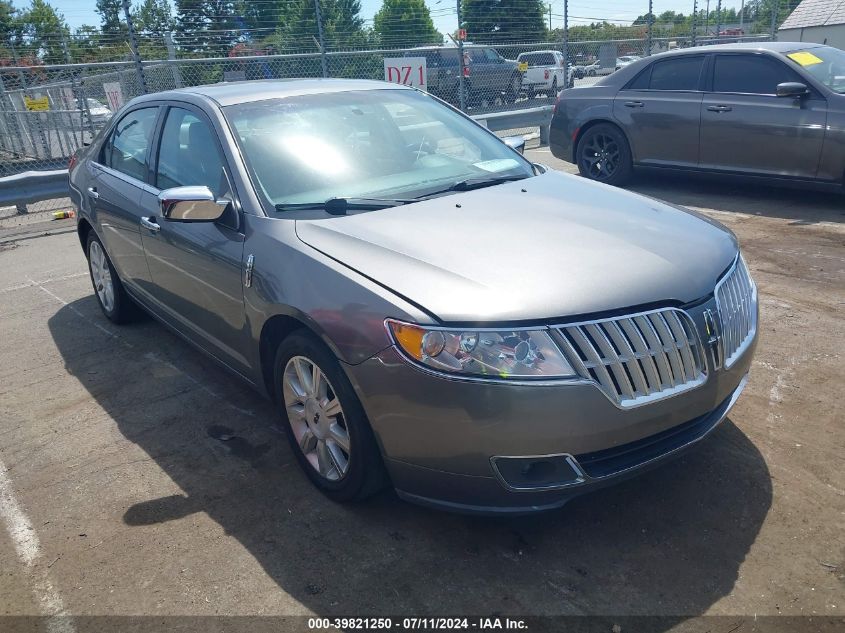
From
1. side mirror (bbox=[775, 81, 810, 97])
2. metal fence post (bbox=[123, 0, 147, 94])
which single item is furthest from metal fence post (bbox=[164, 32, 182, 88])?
side mirror (bbox=[775, 81, 810, 97])

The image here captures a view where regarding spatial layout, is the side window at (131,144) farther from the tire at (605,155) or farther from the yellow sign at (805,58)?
the yellow sign at (805,58)

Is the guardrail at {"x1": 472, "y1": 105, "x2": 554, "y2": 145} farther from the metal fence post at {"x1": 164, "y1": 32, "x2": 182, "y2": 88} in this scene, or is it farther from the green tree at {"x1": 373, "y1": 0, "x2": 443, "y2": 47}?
the green tree at {"x1": 373, "y1": 0, "x2": 443, "y2": 47}

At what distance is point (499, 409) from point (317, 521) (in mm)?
1046

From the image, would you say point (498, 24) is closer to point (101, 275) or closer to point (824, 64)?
point (824, 64)

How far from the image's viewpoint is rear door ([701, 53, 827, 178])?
737 cm

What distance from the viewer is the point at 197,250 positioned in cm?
379

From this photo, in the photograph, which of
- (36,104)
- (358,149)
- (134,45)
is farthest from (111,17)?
(358,149)

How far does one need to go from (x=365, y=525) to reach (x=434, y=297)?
1027mm

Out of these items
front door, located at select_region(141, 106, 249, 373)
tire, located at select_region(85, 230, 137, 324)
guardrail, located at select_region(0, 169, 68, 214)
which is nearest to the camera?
front door, located at select_region(141, 106, 249, 373)

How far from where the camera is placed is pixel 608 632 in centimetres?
241

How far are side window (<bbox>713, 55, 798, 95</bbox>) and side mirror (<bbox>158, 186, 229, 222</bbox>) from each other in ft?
21.3

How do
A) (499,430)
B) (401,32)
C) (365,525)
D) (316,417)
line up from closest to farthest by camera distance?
(499,430) < (365,525) < (316,417) < (401,32)

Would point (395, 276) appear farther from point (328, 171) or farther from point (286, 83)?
point (286, 83)

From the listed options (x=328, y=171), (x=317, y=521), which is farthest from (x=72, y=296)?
(x=317, y=521)
